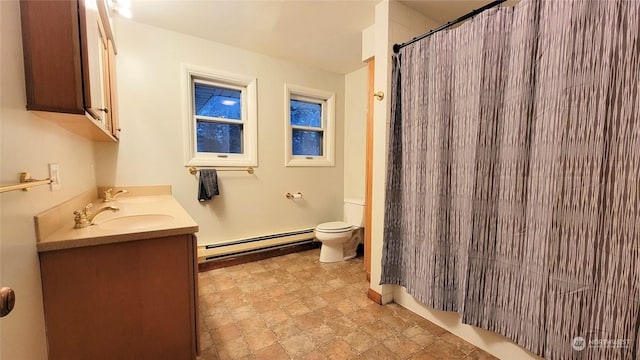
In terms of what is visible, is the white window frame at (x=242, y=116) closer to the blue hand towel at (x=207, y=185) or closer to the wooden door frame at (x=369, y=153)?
the blue hand towel at (x=207, y=185)

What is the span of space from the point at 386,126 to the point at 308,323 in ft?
4.89

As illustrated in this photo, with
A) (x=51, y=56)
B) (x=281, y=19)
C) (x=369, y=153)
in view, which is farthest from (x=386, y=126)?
(x=51, y=56)

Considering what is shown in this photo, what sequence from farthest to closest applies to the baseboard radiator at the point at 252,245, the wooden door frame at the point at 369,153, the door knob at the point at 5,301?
the baseboard radiator at the point at 252,245, the wooden door frame at the point at 369,153, the door knob at the point at 5,301

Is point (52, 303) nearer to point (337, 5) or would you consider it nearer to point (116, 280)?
point (116, 280)

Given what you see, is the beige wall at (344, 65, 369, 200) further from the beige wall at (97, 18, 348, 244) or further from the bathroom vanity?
the bathroom vanity

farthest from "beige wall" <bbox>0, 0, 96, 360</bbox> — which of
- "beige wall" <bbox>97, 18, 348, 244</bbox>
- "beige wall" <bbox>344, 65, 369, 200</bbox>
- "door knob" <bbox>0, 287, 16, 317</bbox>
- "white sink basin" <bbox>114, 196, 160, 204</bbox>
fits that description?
"beige wall" <bbox>344, 65, 369, 200</bbox>

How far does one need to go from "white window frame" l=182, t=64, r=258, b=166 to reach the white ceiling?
1.11 ft

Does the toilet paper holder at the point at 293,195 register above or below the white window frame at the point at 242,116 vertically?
below

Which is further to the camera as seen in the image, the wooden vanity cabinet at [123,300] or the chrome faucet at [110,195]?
the chrome faucet at [110,195]

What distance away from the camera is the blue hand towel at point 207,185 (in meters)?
2.57

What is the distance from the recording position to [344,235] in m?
2.83

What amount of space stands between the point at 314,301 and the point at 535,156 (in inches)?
68.0

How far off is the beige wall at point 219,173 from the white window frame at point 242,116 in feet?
0.18

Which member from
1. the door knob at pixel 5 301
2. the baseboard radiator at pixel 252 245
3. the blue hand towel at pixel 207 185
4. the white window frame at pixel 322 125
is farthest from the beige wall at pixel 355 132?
the door knob at pixel 5 301
